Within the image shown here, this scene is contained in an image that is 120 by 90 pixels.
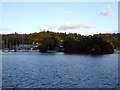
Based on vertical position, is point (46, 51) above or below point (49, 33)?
below

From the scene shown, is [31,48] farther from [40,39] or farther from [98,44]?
[98,44]

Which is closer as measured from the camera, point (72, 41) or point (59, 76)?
point (59, 76)

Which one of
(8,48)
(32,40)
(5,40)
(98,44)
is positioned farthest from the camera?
(32,40)

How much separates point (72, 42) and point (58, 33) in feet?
129

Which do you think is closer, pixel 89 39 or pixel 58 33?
pixel 89 39

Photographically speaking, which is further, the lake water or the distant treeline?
the distant treeline

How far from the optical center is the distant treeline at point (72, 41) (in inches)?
4353

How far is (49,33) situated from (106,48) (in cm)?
4576

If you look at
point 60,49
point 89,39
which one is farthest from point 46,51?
point 89,39

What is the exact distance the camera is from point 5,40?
127688mm

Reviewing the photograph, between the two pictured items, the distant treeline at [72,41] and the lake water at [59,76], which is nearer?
the lake water at [59,76]

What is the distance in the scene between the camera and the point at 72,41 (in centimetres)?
11975

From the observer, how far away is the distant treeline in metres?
111

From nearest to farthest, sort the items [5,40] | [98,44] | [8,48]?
[98,44] → [5,40] → [8,48]
